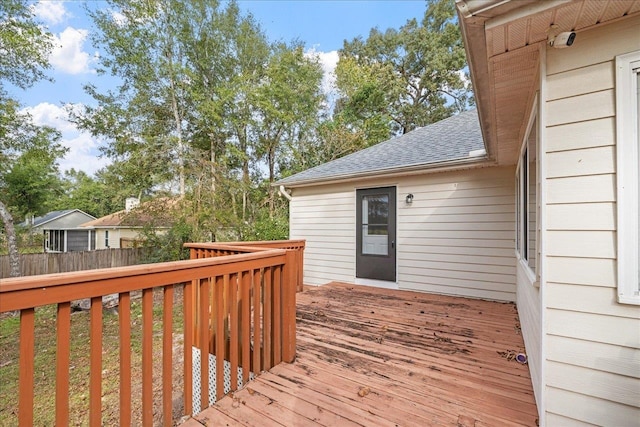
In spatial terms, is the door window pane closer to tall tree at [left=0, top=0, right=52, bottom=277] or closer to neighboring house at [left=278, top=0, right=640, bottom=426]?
neighboring house at [left=278, top=0, right=640, bottom=426]

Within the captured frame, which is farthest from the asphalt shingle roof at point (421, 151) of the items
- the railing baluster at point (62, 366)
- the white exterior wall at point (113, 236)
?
the white exterior wall at point (113, 236)

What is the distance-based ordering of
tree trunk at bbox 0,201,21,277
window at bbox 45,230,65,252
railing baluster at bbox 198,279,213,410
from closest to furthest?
railing baluster at bbox 198,279,213,410
tree trunk at bbox 0,201,21,277
window at bbox 45,230,65,252

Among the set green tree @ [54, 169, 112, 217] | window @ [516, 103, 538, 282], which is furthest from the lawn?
green tree @ [54, 169, 112, 217]

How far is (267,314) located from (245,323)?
0.19m

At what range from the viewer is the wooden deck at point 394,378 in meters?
1.85

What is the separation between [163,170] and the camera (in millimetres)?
10031

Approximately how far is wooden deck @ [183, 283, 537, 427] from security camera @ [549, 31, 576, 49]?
7.07 feet

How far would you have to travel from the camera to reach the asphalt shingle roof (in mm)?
5010

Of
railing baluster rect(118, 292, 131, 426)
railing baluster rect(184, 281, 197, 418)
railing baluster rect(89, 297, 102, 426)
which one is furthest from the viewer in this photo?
railing baluster rect(184, 281, 197, 418)

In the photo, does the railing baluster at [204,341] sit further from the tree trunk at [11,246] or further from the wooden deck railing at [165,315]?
the tree trunk at [11,246]

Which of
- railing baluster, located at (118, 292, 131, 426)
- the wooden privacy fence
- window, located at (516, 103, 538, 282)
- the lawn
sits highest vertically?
window, located at (516, 103, 538, 282)

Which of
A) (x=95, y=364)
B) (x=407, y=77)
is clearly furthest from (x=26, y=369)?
(x=407, y=77)

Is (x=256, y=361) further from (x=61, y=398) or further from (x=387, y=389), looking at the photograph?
(x=61, y=398)

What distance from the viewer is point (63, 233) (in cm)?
2031
